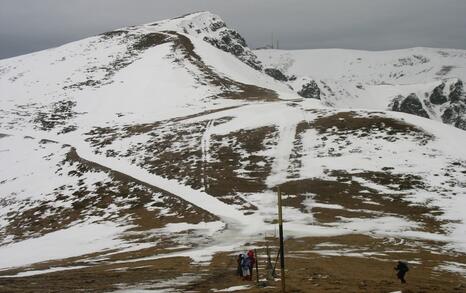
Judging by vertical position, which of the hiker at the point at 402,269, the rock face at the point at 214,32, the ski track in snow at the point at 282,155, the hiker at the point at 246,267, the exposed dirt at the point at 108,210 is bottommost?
the hiker at the point at 402,269

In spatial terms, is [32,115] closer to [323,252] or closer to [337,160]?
[337,160]

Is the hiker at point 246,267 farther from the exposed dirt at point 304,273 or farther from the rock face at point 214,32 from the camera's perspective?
the rock face at point 214,32

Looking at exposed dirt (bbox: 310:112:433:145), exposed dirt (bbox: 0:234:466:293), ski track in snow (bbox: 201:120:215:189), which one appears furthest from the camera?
exposed dirt (bbox: 310:112:433:145)

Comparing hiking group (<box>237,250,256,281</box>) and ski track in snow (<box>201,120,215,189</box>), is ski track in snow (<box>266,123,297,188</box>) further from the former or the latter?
hiking group (<box>237,250,256,281</box>)

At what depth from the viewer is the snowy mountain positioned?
79.0ft

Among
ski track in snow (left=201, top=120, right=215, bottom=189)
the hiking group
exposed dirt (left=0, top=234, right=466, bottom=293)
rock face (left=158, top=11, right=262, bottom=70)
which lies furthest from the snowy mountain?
rock face (left=158, top=11, right=262, bottom=70)

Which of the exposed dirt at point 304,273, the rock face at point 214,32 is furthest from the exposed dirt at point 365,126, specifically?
the rock face at point 214,32

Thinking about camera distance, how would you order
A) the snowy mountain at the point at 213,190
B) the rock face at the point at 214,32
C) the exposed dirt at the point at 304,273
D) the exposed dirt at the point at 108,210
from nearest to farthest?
the exposed dirt at the point at 304,273 → the snowy mountain at the point at 213,190 → the exposed dirt at the point at 108,210 → the rock face at the point at 214,32

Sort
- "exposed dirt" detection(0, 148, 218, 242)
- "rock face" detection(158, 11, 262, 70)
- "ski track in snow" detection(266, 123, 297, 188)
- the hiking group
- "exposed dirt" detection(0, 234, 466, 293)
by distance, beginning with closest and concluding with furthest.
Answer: "exposed dirt" detection(0, 234, 466, 293) < the hiking group < "exposed dirt" detection(0, 148, 218, 242) < "ski track in snow" detection(266, 123, 297, 188) < "rock face" detection(158, 11, 262, 70)

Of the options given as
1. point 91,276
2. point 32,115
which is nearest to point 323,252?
point 91,276

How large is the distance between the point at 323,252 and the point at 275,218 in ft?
30.7

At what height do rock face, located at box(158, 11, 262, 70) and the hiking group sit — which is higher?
rock face, located at box(158, 11, 262, 70)

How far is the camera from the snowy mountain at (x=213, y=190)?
24078mm

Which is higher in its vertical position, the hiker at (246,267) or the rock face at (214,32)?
the rock face at (214,32)
